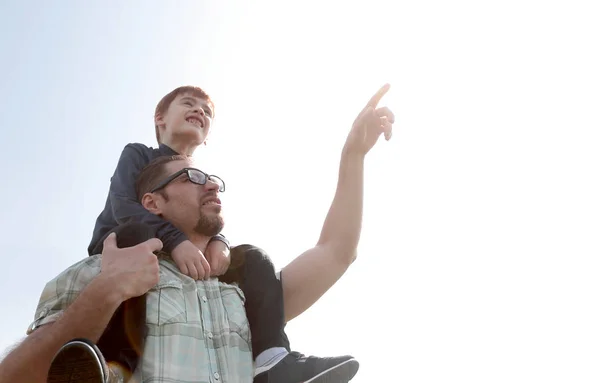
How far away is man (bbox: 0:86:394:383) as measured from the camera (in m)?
2.56

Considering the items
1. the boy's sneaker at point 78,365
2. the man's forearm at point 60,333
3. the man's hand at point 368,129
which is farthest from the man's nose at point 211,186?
the boy's sneaker at point 78,365

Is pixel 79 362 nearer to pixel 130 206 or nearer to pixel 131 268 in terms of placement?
pixel 131 268

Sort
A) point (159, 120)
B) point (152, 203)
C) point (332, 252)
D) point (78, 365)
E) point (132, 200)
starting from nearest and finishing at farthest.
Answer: point (78, 365) < point (332, 252) < point (152, 203) < point (132, 200) < point (159, 120)

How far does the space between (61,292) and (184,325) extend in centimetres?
58

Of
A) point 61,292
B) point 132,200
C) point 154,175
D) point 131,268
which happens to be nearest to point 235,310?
point 131,268

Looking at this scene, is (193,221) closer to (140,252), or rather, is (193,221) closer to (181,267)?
(181,267)

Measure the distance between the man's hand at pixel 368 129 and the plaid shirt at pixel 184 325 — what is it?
119 cm

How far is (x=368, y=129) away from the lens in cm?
366

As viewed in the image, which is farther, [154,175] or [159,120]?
[159,120]

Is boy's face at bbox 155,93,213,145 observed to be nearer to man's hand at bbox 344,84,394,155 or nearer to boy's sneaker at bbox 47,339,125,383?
man's hand at bbox 344,84,394,155

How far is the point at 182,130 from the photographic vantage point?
15.5 ft

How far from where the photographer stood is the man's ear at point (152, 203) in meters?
3.51

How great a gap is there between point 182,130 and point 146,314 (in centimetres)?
223

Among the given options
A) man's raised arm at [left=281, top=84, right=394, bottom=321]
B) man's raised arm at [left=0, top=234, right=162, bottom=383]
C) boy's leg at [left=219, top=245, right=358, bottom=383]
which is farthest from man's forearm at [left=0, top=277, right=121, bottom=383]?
man's raised arm at [left=281, top=84, right=394, bottom=321]
